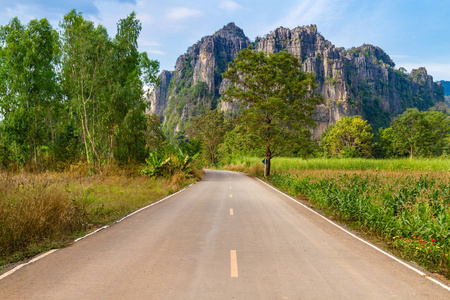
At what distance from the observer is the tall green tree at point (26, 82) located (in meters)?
22.4

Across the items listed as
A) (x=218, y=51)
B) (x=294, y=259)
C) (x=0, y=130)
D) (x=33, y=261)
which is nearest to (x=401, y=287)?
(x=294, y=259)

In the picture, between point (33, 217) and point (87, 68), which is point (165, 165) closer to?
point (87, 68)

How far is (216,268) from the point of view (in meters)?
5.16

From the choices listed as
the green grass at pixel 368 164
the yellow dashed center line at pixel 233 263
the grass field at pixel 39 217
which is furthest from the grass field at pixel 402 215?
the green grass at pixel 368 164

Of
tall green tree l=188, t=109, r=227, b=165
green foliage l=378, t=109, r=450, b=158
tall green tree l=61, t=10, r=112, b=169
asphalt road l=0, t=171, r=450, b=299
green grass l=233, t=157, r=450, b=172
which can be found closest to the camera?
asphalt road l=0, t=171, r=450, b=299

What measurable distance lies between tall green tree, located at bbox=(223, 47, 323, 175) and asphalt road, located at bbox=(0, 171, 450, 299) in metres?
21.9

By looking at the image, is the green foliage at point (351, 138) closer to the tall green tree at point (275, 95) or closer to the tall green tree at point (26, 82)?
the tall green tree at point (275, 95)

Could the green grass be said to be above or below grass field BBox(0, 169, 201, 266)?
above

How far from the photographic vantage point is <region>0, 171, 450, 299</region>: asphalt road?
4184 millimetres

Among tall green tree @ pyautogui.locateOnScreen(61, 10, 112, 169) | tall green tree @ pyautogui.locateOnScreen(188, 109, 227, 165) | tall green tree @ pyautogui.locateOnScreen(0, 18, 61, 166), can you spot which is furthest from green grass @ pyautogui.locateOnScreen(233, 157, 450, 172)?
tall green tree @ pyautogui.locateOnScreen(188, 109, 227, 165)

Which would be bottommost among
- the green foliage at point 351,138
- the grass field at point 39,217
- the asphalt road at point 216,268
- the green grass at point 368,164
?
the asphalt road at point 216,268

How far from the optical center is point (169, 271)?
16.3ft

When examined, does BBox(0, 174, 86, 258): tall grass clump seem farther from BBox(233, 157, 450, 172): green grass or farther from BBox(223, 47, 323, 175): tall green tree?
BBox(233, 157, 450, 172): green grass

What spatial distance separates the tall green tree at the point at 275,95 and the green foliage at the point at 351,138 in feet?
130
